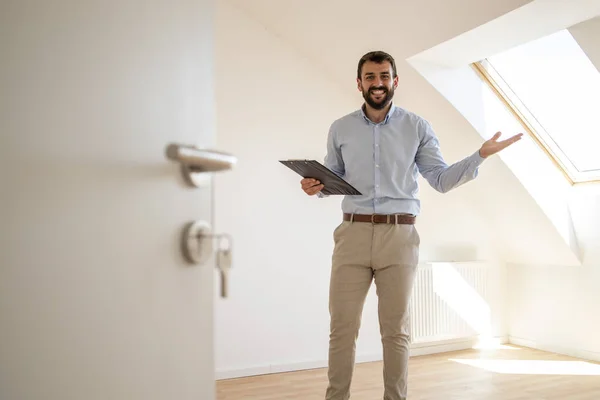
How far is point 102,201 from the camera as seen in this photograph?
1.96 feet

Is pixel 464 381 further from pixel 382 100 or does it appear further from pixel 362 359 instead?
pixel 382 100

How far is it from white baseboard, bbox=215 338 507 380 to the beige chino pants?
4.31 feet

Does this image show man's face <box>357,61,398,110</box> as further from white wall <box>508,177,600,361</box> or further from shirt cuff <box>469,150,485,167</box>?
white wall <box>508,177,600,361</box>

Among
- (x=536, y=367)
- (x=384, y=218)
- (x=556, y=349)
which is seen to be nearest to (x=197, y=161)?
(x=384, y=218)

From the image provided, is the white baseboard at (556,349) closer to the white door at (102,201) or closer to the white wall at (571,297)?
the white wall at (571,297)

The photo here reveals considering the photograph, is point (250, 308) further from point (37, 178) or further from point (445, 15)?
point (37, 178)

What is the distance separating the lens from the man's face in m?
2.37

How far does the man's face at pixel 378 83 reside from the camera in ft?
7.76

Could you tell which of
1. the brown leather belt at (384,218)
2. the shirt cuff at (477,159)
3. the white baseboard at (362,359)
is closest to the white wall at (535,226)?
the white baseboard at (362,359)

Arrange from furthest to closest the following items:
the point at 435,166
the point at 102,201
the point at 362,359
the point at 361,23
Result: the point at 362,359 → the point at 361,23 → the point at 435,166 → the point at 102,201

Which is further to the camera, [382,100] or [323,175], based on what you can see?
[382,100]

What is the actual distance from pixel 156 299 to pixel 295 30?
10.4 feet

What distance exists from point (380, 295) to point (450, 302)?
79.3 inches

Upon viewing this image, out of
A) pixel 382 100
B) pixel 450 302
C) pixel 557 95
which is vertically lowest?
pixel 450 302
